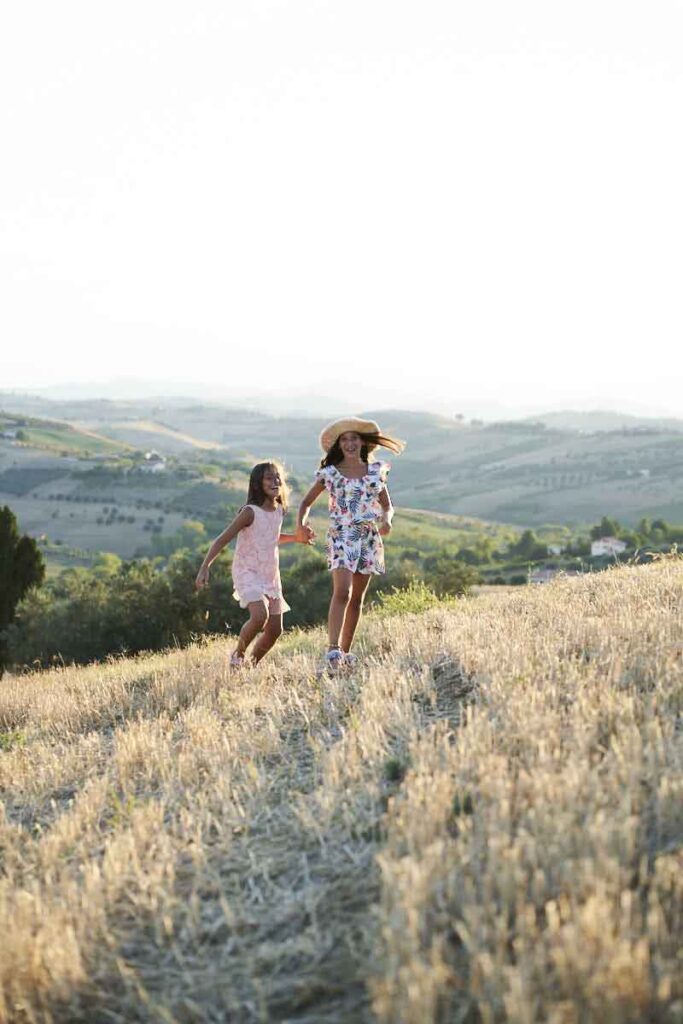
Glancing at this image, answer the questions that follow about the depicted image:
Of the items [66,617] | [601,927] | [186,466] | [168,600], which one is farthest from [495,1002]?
[186,466]

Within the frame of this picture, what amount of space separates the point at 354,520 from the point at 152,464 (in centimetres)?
17088

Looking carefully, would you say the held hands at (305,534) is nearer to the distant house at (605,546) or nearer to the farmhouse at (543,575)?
the farmhouse at (543,575)

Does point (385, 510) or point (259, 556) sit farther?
point (259, 556)

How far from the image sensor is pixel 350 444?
8242 millimetres

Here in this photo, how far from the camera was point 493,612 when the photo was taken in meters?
9.77

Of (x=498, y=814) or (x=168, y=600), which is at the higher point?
(x=498, y=814)

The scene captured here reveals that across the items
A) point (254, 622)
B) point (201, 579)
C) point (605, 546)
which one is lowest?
point (605, 546)

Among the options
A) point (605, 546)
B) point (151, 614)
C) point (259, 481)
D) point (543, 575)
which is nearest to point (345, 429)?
point (259, 481)

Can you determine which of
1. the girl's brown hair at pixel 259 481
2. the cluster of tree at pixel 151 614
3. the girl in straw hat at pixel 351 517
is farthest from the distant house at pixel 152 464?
the girl in straw hat at pixel 351 517

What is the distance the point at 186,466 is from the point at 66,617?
135 metres

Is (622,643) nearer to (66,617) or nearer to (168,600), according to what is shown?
(168,600)

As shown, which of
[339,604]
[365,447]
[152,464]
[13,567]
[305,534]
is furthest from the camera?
[152,464]

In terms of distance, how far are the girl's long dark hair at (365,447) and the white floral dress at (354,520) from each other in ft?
0.47

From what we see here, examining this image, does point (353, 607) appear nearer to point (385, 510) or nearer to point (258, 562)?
point (385, 510)
